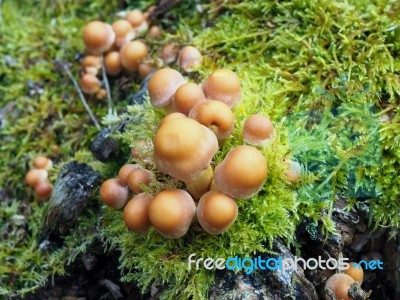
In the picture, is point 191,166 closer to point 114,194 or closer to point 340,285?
point 114,194

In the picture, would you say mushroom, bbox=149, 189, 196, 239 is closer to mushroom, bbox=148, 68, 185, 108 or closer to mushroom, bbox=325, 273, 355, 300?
mushroom, bbox=148, 68, 185, 108

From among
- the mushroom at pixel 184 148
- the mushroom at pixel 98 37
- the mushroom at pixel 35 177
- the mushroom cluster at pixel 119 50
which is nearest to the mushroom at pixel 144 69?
the mushroom cluster at pixel 119 50

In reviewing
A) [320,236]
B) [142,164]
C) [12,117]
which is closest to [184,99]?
[142,164]

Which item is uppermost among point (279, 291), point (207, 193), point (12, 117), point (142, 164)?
point (207, 193)

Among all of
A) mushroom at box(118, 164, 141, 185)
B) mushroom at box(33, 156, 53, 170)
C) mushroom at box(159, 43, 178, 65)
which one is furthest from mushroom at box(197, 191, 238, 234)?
mushroom at box(33, 156, 53, 170)

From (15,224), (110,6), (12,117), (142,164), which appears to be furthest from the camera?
(110,6)

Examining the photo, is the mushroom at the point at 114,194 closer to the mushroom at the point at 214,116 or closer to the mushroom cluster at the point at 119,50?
the mushroom at the point at 214,116

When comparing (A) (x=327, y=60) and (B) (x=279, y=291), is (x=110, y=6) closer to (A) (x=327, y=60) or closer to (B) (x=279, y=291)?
(A) (x=327, y=60)

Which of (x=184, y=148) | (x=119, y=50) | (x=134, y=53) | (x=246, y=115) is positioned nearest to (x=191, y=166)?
(x=184, y=148)

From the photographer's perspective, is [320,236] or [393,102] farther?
[393,102]
